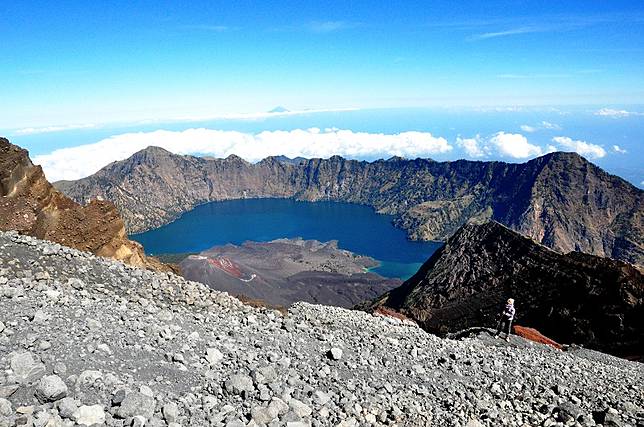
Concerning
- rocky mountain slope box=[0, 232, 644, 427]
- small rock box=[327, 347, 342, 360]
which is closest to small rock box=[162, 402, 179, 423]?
rocky mountain slope box=[0, 232, 644, 427]

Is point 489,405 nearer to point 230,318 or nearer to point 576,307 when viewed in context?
point 230,318

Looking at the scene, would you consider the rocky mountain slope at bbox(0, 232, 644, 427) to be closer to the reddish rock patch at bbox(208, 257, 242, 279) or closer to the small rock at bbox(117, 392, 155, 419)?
the small rock at bbox(117, 392, 155, 419)

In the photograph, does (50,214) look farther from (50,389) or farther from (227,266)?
(227,266)

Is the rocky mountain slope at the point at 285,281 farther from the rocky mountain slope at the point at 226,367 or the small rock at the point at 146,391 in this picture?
the small rock at the point at 146,391

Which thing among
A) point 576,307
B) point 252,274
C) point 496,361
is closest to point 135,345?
point 496,361

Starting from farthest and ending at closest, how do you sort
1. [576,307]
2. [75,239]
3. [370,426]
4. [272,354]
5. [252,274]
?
[252,274], [576,307], [75,239], [272,354], [370,426]

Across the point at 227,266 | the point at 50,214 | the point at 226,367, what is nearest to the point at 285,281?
the point at 227,266
